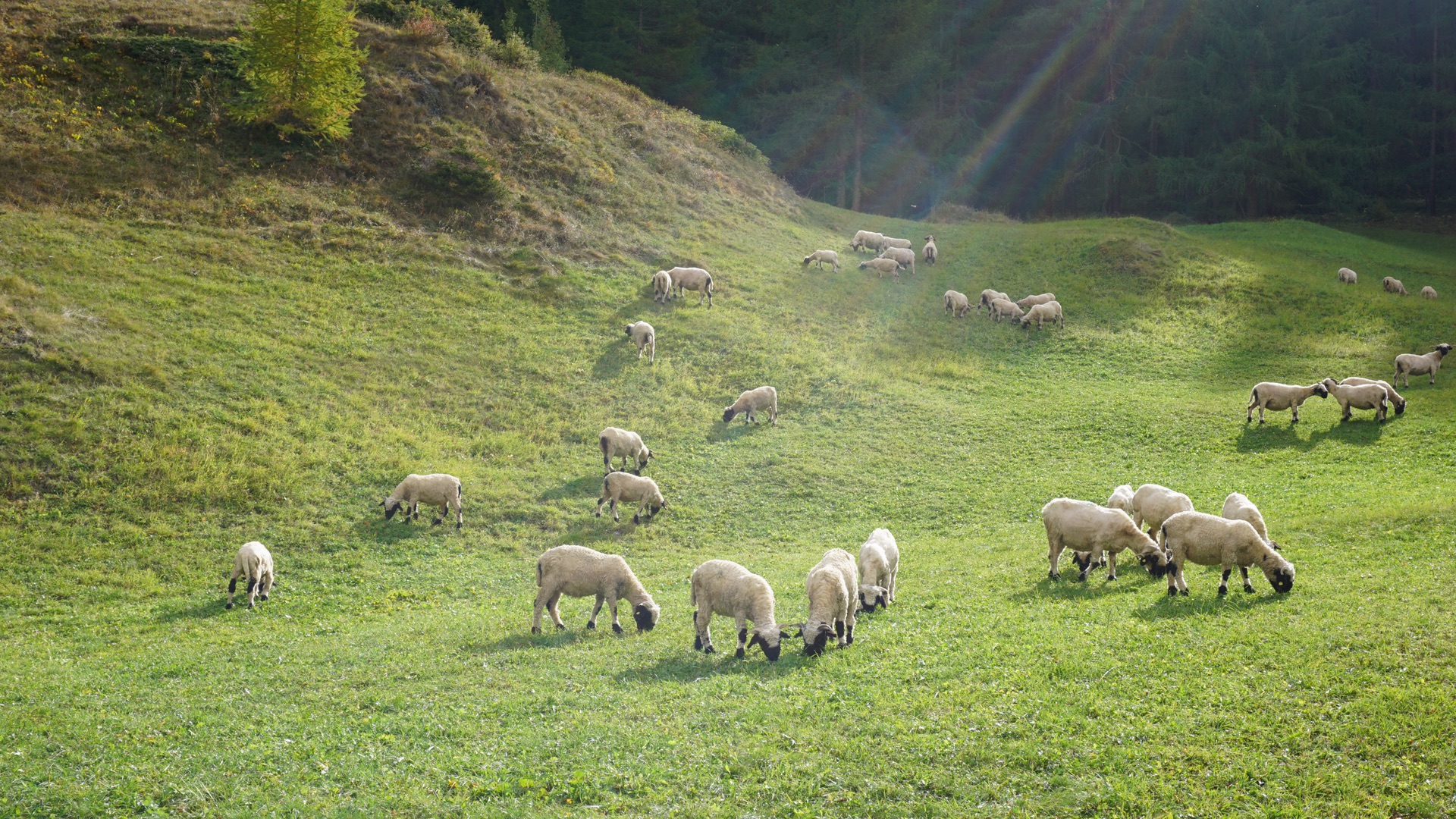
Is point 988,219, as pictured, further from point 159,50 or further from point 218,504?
point 218,504

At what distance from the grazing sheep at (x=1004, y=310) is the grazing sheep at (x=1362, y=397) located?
56.5 feet

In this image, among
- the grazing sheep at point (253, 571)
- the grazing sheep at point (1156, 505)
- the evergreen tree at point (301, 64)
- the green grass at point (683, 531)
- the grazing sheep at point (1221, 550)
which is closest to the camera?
the green grass at point (683, 531)

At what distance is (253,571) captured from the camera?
66.8 ft

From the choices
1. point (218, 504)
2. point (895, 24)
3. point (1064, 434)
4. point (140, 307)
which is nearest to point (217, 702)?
point (218, 504)

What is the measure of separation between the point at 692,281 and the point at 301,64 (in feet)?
67.2

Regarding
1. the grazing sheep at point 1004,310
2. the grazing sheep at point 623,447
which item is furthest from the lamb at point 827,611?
the grazing sheep at point 1004,310

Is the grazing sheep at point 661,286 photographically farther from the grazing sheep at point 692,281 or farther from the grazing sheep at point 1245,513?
the grazing sheep at point 1245,513

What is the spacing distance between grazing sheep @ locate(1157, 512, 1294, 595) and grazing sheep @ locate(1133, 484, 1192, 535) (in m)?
2.89

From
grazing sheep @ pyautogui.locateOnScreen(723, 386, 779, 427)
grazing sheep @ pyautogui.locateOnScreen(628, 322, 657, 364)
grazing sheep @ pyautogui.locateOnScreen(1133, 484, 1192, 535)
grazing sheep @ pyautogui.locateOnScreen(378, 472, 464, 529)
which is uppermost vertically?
grazing sheep @ pyautogui.locateOnScreen(628, 322, 657, 364)

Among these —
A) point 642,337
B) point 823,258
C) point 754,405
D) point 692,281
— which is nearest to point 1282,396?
point 754,405

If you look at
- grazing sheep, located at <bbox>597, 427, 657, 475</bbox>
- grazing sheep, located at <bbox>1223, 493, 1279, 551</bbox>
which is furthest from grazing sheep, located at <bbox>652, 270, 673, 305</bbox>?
grazing sheep, located at <bbox>1223, 493, 1279, 551</bbox>

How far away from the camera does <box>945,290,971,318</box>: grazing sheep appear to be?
48469 millimetres

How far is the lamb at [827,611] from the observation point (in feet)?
47.8

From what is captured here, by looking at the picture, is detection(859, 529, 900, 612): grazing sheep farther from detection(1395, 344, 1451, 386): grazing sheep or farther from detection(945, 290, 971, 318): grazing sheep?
detection(945, 290, 971, 318): grazing sheep
